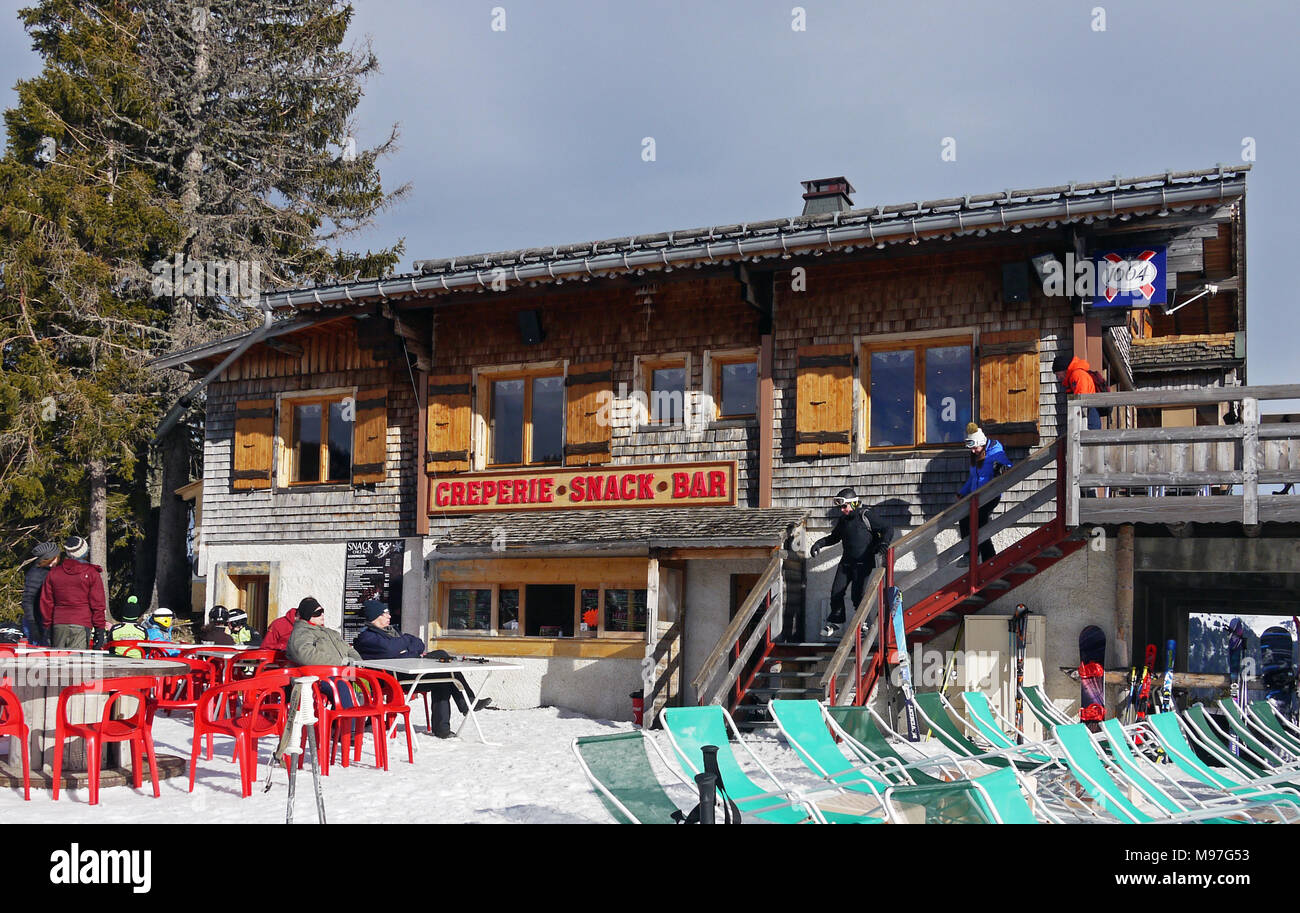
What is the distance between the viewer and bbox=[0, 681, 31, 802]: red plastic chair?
8195mm

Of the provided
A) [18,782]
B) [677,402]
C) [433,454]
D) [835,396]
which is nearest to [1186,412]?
[835,396]

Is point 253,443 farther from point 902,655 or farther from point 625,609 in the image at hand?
point 902,655

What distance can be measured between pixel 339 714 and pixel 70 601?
15.1ft

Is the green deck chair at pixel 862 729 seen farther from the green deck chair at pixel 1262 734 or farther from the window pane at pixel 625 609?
the window pane at pixel 625 609

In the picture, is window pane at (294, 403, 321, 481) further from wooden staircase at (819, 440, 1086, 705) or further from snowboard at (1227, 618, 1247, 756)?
snowboard at (1227, 618, 1247, 756)

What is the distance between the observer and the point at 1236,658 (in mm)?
12641

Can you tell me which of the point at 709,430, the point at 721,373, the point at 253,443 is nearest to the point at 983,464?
the point at 709,430

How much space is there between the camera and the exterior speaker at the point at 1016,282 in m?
13.3

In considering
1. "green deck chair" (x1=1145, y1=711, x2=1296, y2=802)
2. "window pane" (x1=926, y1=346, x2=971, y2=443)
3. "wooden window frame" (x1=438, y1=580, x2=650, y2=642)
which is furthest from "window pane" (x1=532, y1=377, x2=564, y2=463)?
"green deck chair" (x1=1145, y1=711, x2=1296, y2=802)

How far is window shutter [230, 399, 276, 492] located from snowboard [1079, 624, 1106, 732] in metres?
10.6

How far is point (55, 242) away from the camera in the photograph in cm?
2169

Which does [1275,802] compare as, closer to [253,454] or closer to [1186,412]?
[1186,412]

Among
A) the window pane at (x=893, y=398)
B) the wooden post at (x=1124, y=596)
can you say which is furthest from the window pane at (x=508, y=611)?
the wooden post at (x=1124, y=596)

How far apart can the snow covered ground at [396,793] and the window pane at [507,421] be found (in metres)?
5.03
